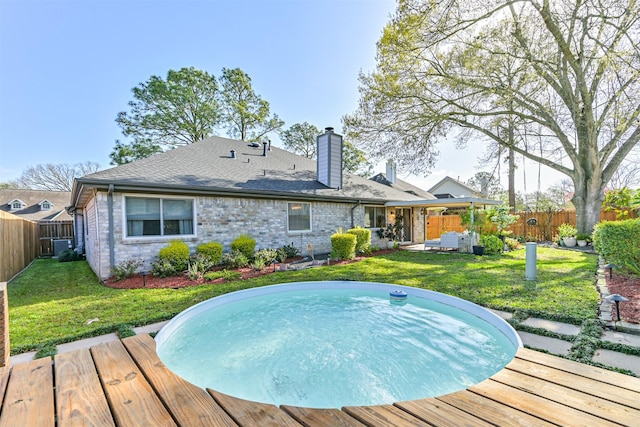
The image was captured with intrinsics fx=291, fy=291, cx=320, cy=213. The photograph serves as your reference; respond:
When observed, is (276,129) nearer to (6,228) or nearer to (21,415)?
(6,228)

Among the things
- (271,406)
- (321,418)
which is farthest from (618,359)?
(271,406)

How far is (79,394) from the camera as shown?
1.67 meters

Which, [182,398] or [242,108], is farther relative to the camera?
[242,108]

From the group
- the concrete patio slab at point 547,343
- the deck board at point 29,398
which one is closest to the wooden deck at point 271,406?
the deck board at point 29,398

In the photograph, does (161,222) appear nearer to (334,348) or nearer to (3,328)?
(3,328)

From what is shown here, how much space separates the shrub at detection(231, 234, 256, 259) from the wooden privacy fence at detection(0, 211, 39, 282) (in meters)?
5.84

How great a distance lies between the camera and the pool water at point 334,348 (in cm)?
340

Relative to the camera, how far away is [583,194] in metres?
13.8

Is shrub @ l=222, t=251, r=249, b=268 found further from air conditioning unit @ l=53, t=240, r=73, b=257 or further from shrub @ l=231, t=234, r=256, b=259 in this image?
air conditioning unit @ l=53, t=240, r=73, b=257

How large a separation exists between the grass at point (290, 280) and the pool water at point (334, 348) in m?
0.68

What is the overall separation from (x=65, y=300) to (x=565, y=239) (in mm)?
19003

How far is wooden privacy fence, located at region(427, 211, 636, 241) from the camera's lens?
16.8 m

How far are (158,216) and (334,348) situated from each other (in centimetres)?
681

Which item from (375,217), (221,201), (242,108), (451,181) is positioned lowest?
(375,217)
